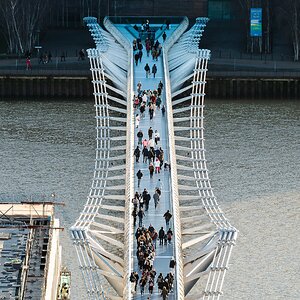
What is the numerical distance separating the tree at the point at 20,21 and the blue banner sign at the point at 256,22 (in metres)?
10.4

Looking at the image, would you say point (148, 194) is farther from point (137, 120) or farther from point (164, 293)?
point (137, 120)

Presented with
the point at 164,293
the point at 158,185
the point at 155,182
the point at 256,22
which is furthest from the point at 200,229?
the point at 256,22

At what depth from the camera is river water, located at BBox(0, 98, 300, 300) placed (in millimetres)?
67625

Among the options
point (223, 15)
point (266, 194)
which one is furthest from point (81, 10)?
point (266, 194)

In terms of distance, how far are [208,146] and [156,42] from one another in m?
12.4

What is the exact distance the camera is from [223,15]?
117 metres

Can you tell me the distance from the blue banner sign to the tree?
34.2 ft

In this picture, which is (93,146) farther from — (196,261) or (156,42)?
(196,261)

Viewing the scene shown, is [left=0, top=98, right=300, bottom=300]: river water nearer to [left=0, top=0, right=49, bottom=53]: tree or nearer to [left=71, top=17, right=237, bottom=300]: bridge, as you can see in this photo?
[left=71, top=17, right=237, bottom=300]: bridge

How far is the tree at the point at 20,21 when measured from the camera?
109m

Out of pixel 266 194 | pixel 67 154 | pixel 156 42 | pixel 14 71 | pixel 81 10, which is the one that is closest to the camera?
pixel 266 194

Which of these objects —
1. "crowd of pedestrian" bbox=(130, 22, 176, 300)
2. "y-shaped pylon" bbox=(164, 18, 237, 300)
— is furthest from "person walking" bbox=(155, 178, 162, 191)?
"y-shaped pylon" bbox=(164, 18, 237, 300)

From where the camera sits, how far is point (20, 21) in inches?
4316

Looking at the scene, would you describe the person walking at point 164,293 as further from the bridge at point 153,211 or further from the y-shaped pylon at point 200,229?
the y-shaped pylon at point 200,229
